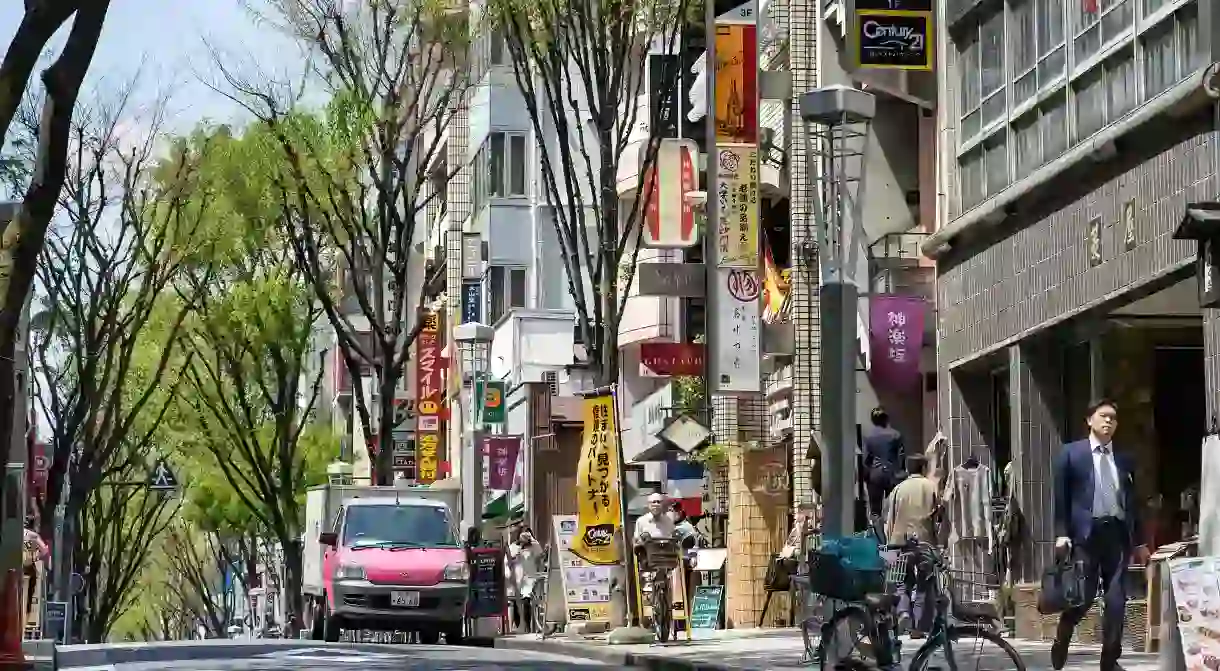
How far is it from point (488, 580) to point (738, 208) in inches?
265

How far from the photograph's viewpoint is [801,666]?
63.9 ft

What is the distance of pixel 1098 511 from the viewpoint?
49.0 feet

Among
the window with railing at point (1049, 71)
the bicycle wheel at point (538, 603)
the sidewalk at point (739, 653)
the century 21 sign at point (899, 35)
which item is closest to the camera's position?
the sidewalk at point (739, 653)

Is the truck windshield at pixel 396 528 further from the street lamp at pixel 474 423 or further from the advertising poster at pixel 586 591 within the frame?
the street lamp at pixel 474 423

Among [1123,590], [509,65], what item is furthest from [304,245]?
[1123,590]

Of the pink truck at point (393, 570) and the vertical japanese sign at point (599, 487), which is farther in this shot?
the pink truck at point (393, 570)

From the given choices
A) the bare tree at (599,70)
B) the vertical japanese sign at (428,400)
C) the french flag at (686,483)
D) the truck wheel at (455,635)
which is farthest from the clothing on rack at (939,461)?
the vertical japanese sign at (428,400)

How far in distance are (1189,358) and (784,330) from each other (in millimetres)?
12552

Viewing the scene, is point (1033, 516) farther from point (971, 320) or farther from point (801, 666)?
point (801, 666)

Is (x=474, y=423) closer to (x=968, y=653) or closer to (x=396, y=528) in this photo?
(x=396, y=528)

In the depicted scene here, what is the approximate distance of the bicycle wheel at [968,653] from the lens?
1333 centimetres

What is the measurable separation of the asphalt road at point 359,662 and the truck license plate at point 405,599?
434 centimetres

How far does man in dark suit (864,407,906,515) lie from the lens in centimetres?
2473

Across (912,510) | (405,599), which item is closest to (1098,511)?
(912,510)
